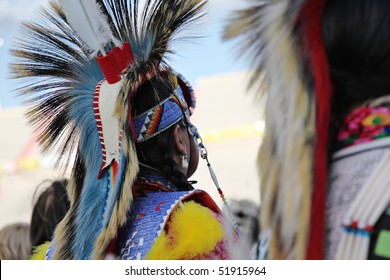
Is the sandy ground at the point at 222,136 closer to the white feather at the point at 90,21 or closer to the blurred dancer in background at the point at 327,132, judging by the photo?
the white feather at the point at 90,21

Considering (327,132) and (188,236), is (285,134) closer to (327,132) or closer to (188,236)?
(327,132)

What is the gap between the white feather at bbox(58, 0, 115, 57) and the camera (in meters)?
1.47

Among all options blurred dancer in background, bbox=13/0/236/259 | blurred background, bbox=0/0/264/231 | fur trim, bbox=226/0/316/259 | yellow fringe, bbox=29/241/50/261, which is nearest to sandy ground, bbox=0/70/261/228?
blurred background, bbox=0/0/264/231

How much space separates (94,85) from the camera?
154cm

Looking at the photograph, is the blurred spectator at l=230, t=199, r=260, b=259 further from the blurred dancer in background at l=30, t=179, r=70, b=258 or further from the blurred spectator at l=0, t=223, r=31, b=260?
the blurred spectator at l=0, t=223, r=31, b=260

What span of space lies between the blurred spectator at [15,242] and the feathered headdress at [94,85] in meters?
0.63

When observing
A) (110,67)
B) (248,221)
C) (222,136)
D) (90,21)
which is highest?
(90,21)

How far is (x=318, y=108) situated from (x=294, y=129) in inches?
1.5

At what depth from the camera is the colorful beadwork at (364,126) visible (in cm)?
76

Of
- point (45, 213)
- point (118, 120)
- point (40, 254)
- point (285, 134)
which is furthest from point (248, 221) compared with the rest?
point (45, 213)

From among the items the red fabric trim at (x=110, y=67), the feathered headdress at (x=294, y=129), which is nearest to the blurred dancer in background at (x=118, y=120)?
the red fabric trim at (x=110, y=67)

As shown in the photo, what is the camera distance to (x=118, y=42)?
1.48 metres

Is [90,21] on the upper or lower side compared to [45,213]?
upper
